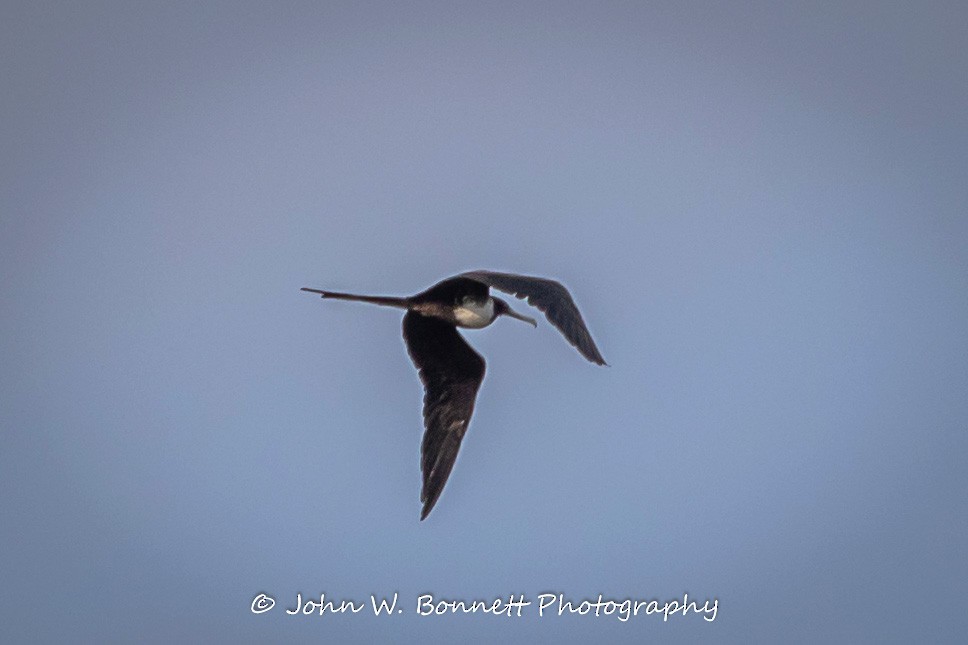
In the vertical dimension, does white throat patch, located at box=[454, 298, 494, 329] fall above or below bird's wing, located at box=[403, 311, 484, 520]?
above

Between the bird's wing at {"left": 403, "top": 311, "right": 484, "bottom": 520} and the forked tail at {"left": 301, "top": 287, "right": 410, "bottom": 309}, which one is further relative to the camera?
the bird's wing at {"left": 403, "top": 311, "right": 484, "bottom": 520}

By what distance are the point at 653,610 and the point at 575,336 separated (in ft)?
8.86

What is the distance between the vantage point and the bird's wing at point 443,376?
671 cm

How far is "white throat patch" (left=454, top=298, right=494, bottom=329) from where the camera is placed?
6465 mm

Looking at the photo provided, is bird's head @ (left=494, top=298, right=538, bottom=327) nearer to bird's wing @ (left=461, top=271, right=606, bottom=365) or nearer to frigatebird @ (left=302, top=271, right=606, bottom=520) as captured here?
frigatebird @ (left=302, top=271, right=606, bottom=520)

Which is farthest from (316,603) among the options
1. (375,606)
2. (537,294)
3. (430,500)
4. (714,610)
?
(537,294)

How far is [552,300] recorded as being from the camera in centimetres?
568

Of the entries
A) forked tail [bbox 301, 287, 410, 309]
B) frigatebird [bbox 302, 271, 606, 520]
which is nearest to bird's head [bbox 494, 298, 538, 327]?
frigatebird [bbox 302, 271, 606, 520]

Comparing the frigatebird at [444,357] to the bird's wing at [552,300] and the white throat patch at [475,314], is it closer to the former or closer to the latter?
the white throat patch at [475,314]

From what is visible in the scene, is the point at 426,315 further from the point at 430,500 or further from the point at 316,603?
the point at 316,603

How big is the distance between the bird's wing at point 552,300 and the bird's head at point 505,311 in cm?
72

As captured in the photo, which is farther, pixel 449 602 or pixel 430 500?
pixel 449 602

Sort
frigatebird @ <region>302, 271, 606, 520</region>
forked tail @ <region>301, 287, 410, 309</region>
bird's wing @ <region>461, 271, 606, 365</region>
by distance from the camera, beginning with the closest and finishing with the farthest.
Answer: bird's wing @ <region>461, 271, 606, 365</region>, forked tail @ <region>301, 287, 410, 309</region>, frigatebird @ <region>302, 271, 606, 520</region>

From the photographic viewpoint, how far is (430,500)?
647cm
